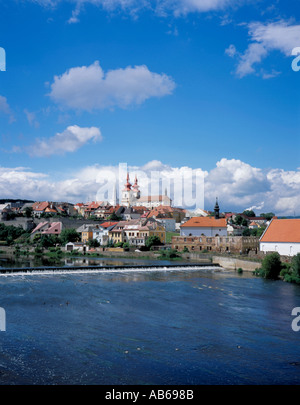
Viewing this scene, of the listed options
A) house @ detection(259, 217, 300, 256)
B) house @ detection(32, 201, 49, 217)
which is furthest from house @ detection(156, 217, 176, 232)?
house @ detection(259, 217, 300, 256)

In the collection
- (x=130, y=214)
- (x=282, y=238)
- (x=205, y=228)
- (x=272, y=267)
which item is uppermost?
(x=130, y=214)

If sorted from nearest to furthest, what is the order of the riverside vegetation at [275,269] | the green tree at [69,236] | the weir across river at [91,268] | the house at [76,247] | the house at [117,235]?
the riverside vegetation at [275,269], the weir across river at [91,268], the house at [76,247], the house at [117,235], the green tree at [69,236]

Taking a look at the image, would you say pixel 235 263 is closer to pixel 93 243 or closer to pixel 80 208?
pixel 93 243

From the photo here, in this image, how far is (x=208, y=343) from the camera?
39.6 ft

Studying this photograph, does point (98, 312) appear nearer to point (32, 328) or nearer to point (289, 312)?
point (32, 328)

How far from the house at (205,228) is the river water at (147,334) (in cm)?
2268

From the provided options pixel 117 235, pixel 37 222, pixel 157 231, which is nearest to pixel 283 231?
pixel 157 231

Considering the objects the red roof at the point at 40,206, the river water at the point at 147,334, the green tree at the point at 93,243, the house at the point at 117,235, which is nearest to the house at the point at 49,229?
the house at the point at 117,235

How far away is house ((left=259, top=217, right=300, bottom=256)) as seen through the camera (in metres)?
29.1

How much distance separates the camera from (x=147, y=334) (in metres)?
13.0

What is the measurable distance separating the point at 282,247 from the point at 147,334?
63.7ft

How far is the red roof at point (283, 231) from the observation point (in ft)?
97.0

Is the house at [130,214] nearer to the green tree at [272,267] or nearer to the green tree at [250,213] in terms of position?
the green tree at [250,213]
